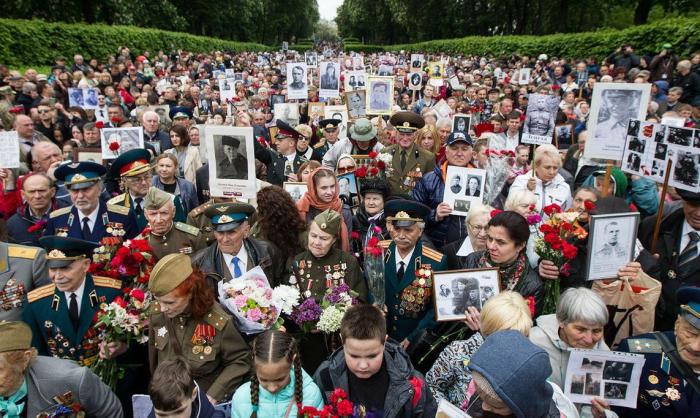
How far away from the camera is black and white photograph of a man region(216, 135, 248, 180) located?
19.5 ft

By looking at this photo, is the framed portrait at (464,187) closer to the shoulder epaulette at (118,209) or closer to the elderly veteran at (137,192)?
the elderly veteran at (137,192)

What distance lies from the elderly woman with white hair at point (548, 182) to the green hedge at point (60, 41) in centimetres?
2198

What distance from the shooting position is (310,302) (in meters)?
4.11

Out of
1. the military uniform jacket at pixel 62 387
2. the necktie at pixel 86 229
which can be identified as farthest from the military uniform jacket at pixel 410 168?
the military uniform jacket at pixel 62 387

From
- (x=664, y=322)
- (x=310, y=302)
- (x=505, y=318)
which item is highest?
(x=505, y=318)

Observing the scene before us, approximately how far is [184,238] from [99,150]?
13.5 ft

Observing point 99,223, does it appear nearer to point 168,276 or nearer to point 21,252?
point 21,252

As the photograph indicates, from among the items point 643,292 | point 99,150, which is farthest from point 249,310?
point 99,150

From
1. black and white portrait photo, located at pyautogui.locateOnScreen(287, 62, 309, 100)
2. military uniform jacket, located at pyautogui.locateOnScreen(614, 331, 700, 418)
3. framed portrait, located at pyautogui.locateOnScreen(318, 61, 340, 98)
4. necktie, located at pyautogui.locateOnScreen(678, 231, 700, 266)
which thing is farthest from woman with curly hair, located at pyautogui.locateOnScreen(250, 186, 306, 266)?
framed portrait, located at pyautogui.locateOnScreen(318, 61, 340, 98)

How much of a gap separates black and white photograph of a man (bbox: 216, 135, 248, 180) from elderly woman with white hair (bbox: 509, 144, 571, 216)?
3511mm

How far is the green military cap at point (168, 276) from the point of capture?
138 inches

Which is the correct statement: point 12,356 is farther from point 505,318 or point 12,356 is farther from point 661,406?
point 661,406

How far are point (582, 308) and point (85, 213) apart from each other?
5.24 meters

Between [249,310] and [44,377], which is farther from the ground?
[249,310]
